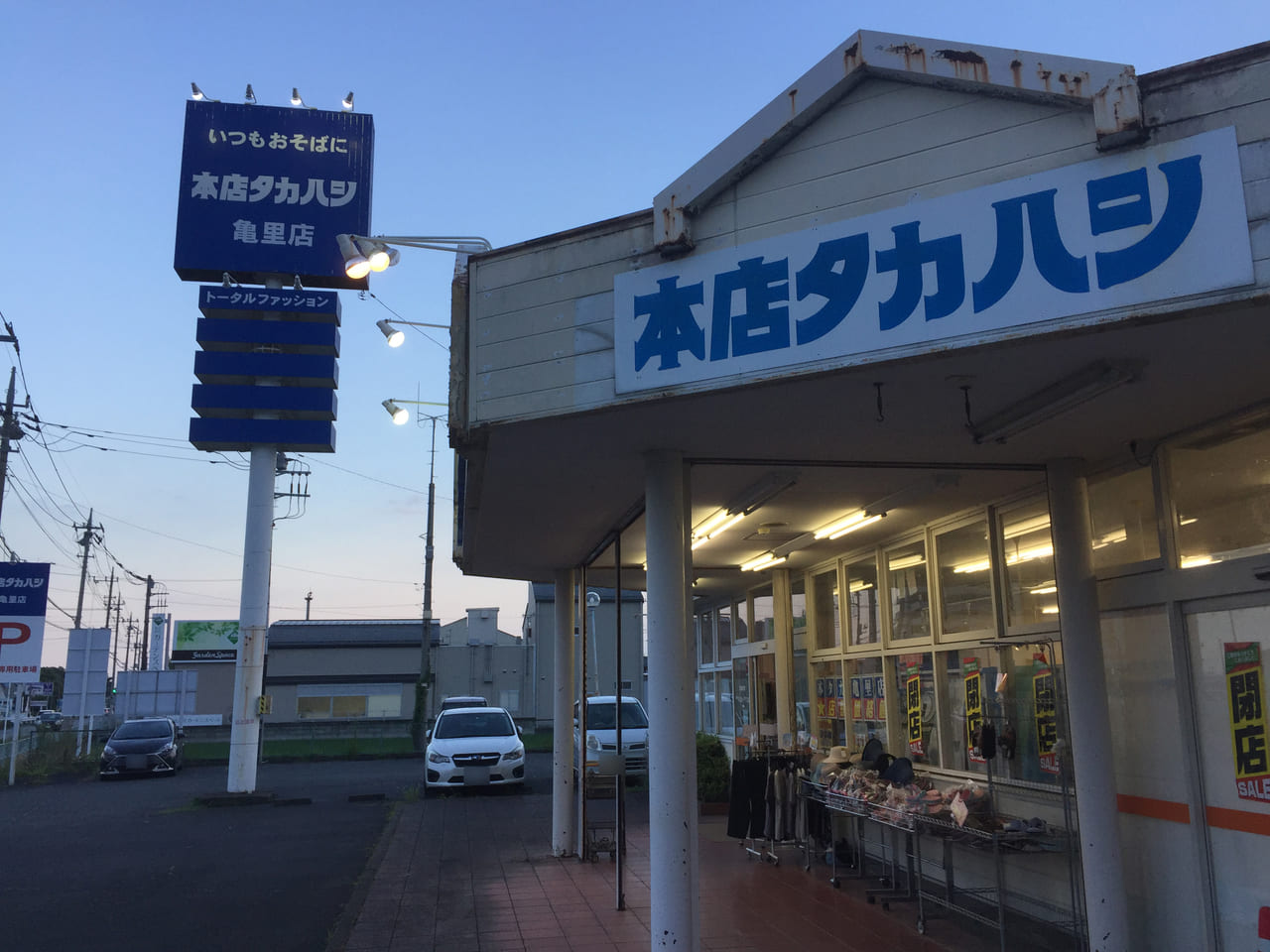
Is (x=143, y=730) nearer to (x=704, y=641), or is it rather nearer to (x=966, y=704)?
(x=704, y=641)

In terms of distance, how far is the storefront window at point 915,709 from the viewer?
901cm

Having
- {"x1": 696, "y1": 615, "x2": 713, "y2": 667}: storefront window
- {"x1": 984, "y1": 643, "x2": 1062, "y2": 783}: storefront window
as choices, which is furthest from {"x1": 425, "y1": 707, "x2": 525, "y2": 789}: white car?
{"x1": 984, "y1": 643, "x2": 1062, "y2": 783}: storefront window

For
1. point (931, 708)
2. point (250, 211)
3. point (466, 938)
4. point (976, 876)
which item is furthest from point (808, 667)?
point (250, 211)

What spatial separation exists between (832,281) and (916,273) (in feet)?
1.31

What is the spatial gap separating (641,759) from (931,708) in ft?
33.4

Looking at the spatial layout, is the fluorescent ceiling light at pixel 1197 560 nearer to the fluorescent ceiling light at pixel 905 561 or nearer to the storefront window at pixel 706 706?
the fluorescent ceiling light at pixel 905 561

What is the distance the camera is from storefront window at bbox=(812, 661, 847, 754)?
11023mm

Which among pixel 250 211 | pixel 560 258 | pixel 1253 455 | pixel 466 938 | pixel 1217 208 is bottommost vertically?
pixel 466 938

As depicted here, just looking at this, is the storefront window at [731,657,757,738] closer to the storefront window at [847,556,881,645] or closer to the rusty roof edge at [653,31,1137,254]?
the storefront window at [847,556,881,645]

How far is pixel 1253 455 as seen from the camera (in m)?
5.46

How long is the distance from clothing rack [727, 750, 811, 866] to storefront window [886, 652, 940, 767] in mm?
1050

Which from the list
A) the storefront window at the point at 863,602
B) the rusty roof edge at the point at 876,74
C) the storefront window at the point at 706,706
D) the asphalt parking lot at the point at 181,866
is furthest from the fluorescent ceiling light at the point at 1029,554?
the storefront window at the point at 706,706

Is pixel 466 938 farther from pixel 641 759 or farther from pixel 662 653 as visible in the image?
pixel 641 759

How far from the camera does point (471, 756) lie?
17891mm
